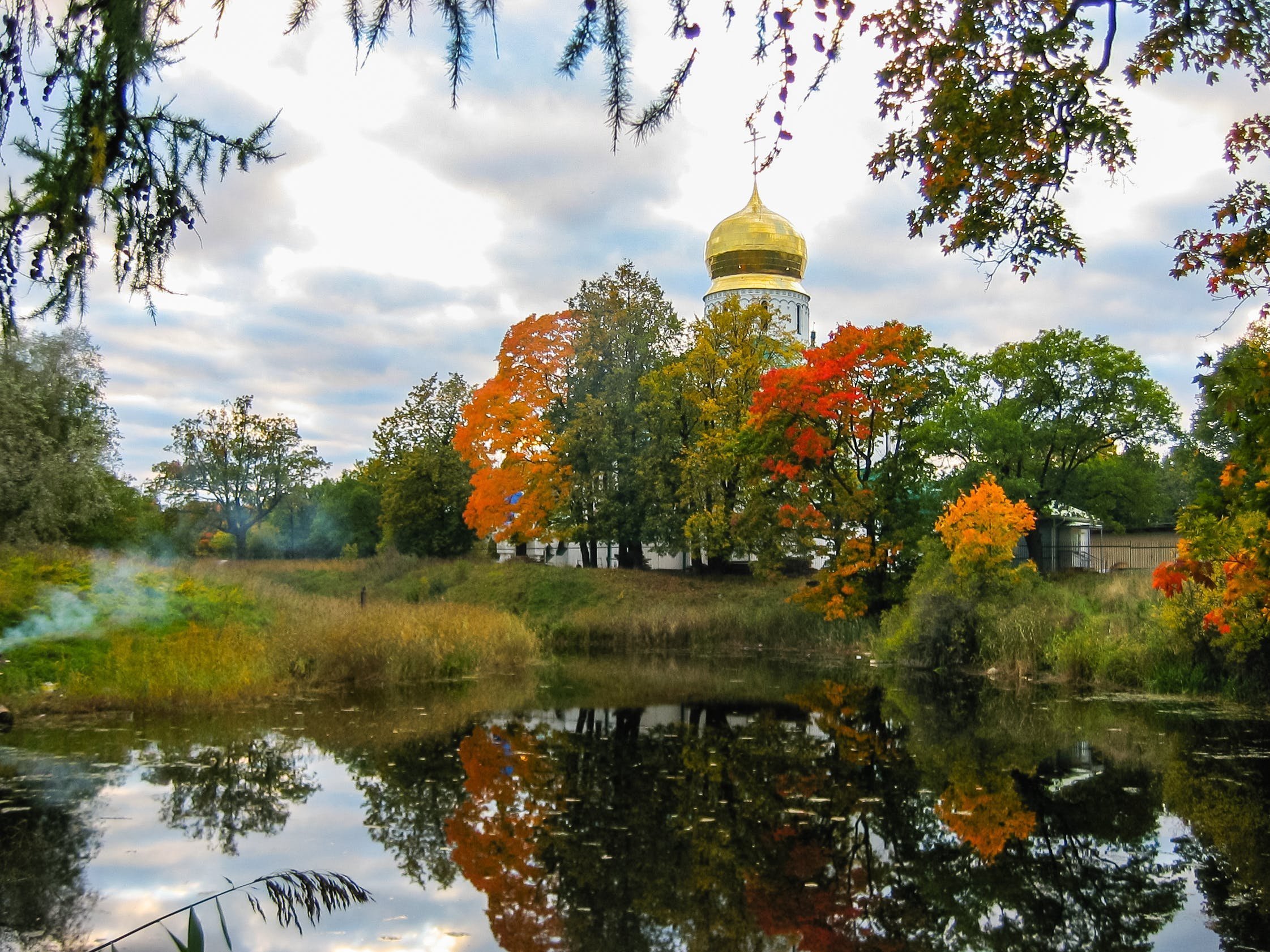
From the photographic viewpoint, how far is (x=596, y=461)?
1419 inches

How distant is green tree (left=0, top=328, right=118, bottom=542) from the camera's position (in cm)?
2795

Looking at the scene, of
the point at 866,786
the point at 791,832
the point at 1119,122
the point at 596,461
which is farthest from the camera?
the point at 596,461

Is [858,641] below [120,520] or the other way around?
below

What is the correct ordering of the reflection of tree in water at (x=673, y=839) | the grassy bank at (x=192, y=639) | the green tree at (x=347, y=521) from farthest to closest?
the green tree at (x=347, y=521)
the grassy bank at (x=192, y=639)
the reflection of tree in water at (x=673, y=839)

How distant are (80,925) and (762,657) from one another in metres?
21.6

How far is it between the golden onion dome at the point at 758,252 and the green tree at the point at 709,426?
15535mm

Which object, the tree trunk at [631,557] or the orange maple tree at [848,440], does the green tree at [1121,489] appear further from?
the tree trunk at [631,557]

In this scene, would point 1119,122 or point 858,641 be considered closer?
point 1119,122

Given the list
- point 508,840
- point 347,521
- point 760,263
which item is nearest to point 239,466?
point 347,521

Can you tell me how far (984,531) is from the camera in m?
23.2

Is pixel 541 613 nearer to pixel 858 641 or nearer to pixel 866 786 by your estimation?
pixel 858 641

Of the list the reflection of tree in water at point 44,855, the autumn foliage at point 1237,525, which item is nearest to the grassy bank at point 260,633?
the reflection of tree in water at point 44,855

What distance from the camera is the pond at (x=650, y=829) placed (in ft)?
20.9

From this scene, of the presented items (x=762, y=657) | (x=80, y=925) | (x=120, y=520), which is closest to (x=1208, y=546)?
(x=80, y=925)
